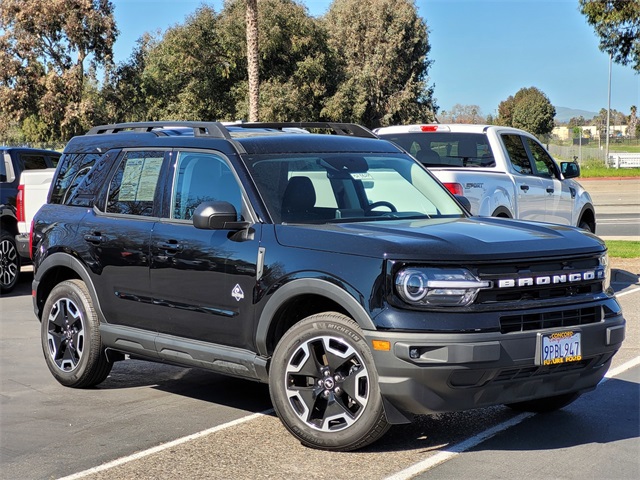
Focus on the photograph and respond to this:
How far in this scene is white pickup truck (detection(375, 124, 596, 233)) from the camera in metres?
11.2

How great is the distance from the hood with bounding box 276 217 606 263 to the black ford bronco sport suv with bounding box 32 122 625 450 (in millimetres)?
14

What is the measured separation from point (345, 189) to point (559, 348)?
76.9 inches

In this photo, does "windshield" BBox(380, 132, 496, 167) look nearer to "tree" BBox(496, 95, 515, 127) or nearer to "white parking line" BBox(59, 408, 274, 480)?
"white parking line" BBox(59, 408, 274, 480)

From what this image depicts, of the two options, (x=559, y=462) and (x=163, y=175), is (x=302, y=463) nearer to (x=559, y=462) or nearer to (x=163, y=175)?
(x=559, y=462)

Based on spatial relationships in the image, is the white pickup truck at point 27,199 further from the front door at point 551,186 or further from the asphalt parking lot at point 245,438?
the front door at point 551,186

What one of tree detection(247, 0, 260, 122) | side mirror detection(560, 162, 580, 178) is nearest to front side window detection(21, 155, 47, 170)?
side mirror detection(560, 162, 580, 178)

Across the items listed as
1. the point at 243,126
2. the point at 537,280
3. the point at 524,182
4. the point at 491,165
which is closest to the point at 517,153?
the point at 524,182

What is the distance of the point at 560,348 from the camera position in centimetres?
540

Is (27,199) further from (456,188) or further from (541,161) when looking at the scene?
(541,161)

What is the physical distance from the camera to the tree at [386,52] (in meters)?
56.6

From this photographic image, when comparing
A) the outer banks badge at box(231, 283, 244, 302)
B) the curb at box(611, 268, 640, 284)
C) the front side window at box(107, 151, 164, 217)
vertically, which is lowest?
the curb at box(611, 268, 640, 284)

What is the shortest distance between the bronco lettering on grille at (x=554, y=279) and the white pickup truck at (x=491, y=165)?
202 inches

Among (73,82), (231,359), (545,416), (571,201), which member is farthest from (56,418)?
(73,82)

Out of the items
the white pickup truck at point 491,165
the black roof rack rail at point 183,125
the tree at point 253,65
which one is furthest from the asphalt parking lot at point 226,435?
the tree at point 253,65
